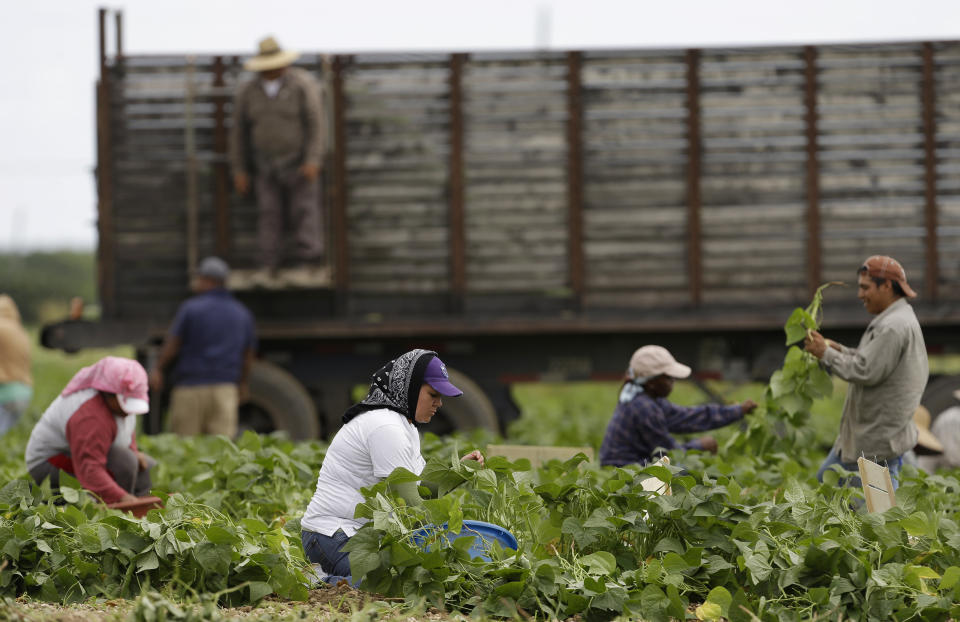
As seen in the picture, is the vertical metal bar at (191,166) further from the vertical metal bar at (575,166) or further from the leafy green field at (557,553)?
the leafy green field at (557,553)

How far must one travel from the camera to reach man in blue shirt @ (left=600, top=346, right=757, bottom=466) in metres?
6.65

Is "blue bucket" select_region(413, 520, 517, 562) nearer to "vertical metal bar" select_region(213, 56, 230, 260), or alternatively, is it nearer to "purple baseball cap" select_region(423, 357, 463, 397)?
"purple baseball cap" select_region(423, 357, 463, 397)

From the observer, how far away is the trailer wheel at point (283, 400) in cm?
1024

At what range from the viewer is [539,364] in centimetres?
1046

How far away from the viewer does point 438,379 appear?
4.98 m

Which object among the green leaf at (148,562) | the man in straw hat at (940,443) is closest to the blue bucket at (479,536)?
the green leaf at (148,562)

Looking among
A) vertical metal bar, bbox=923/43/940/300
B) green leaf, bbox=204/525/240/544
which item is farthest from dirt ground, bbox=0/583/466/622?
vertical metal bar, bbox=923/43/940/300

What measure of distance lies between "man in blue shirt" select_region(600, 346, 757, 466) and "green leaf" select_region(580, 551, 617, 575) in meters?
1.83

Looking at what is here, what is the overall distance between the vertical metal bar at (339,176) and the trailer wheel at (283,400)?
0.97 m

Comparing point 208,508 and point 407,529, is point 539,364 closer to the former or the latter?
point 208,508

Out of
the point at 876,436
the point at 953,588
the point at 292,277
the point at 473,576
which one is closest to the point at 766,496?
the point at 876,436

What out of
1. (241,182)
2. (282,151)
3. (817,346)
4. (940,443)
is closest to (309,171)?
(282,151)

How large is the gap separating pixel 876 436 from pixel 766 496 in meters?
0.76

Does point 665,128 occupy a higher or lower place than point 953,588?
higher
